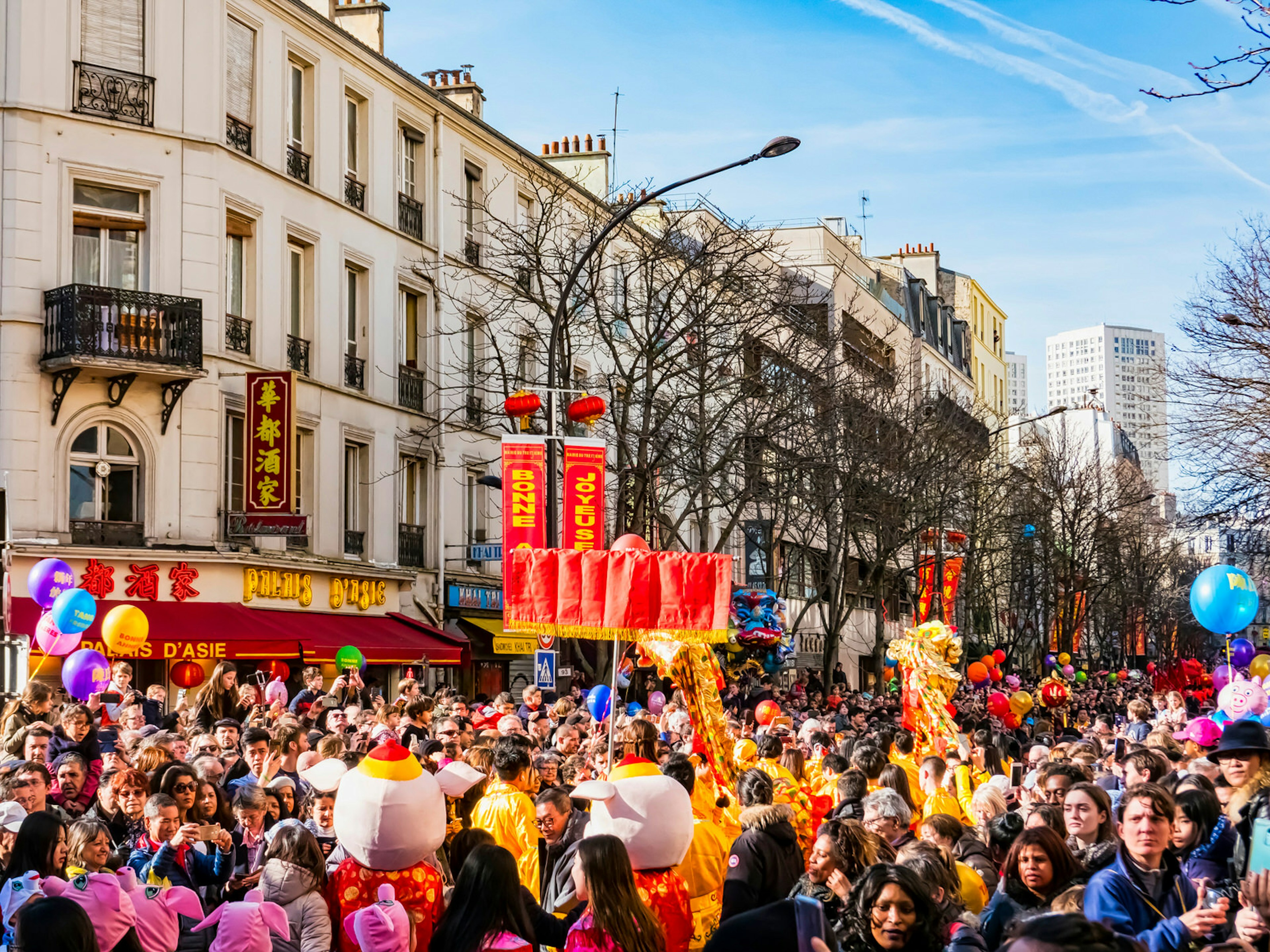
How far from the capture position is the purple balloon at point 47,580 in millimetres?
15594

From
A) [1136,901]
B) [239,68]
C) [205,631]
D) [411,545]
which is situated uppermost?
[239,68]

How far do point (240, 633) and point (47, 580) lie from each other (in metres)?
5.15

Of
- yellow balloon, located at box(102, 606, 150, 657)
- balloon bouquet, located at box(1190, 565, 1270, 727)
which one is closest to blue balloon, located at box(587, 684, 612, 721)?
yellow balloon, located at box(102, 606, 150, 657)

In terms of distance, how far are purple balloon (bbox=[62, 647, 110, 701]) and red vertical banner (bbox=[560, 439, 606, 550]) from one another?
6.26 metres

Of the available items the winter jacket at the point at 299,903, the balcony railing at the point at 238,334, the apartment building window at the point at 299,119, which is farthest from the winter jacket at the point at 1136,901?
the apartment building window at the point at 299,119

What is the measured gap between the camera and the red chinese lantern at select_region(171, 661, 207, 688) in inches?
768

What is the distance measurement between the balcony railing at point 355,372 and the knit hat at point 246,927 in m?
20.5

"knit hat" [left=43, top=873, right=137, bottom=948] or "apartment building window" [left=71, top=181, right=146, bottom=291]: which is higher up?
"apartment building window" [left=71, top=181, right=146, bottom=291]

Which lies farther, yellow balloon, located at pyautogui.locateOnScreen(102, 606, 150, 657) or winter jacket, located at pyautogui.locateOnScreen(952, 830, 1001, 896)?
yellow balloon, located at pyautogui.locateOnScreen(102, 606, 150, 657)

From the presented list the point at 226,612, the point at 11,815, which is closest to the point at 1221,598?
the point at 226,612

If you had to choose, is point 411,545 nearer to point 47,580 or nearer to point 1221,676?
point 47,580

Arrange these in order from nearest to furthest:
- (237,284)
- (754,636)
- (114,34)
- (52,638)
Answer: (52,638) → (114,34) → (237,284) → (754,636)

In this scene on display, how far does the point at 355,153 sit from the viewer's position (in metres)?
26.4

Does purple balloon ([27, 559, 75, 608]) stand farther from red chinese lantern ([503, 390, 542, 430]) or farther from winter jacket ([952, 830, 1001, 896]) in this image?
winter jacket ([952, 830, 1001, 896])
